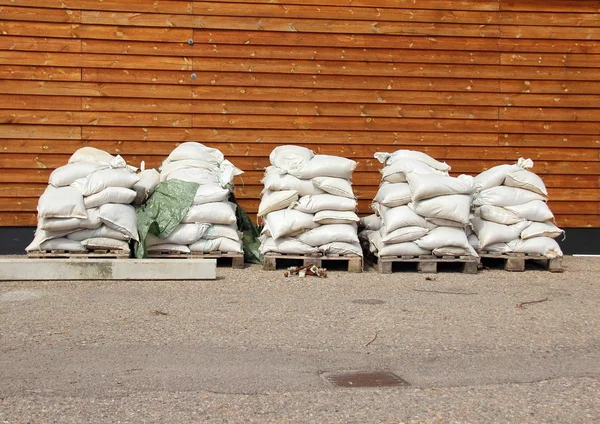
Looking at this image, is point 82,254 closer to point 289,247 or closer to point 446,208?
point 289,247

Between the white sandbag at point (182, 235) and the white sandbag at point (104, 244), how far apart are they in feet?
1.09

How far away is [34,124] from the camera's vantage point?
34.3ft

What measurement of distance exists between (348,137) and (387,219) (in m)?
2.06

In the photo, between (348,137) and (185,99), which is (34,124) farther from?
(348,137)

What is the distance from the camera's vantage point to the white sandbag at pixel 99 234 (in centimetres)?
885

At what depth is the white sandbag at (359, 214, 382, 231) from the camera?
10.0 meters

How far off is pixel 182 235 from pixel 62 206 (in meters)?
1.31

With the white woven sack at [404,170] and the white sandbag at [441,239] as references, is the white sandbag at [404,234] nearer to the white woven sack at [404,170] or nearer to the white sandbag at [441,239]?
the white sandbag at [441,239]

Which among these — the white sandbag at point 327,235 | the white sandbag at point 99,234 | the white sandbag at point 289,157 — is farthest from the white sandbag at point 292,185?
the white sandbag at point 99,234

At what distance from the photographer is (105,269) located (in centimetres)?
827

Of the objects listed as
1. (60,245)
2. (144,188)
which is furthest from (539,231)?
(60,245)

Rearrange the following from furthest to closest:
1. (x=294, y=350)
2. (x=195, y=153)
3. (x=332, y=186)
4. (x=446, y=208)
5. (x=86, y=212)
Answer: (x=195, y=153)
(x=332, y=186)
(x=446, y=208)
(x=86, y=212)
(x=294, y=350)

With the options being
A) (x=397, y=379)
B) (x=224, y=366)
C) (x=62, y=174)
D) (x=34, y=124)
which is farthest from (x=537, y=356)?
(x=34, y=124)

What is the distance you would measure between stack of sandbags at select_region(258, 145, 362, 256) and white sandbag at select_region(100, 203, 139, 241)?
1438mm
